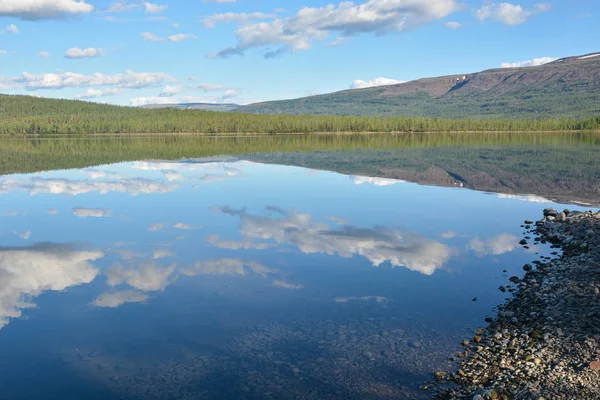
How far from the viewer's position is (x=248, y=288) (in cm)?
1420

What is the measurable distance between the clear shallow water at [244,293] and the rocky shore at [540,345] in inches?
22.6

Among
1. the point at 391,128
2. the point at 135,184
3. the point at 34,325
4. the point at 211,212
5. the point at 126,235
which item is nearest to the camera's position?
the point at 34,325

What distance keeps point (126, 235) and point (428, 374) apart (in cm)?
1465

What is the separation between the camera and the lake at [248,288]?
951 centimetres

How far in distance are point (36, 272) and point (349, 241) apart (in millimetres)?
10731

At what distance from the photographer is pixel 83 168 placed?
5034 cm

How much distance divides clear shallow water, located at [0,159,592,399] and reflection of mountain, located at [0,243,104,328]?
0.07 meters

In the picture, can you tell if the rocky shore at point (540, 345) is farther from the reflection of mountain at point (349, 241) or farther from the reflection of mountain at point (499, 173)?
the reflection of mountain at point (499, 173)

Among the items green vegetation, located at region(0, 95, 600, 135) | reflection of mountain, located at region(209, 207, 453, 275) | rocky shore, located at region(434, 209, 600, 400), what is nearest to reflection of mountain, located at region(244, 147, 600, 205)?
reflection of mountain, located at region(209, 207, 453, 275)

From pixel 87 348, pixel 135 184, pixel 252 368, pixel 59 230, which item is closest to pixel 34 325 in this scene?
pixel 87 348

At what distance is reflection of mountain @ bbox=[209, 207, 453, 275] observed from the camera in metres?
17.3

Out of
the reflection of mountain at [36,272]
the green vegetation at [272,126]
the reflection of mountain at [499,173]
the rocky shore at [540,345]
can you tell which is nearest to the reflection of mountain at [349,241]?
the rocky shore at [540,345]

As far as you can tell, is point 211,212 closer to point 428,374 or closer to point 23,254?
point 23,254

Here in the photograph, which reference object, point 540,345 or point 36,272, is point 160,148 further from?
point 540,345
